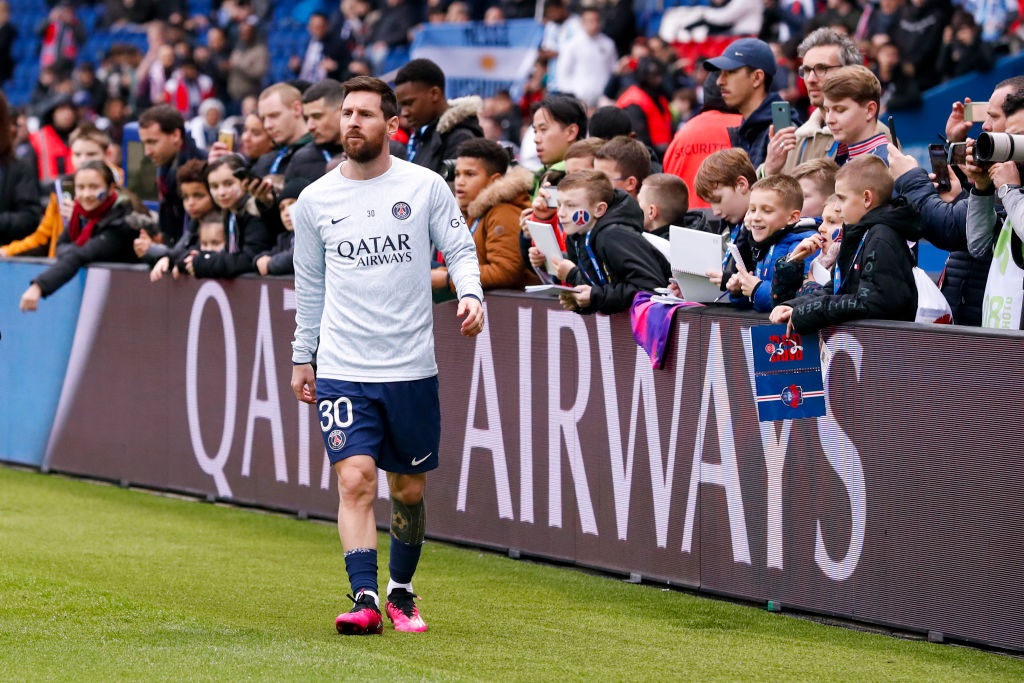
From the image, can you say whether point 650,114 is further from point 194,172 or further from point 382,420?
point 382,420

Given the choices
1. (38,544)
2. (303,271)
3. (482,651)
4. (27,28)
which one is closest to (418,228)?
(303,271)

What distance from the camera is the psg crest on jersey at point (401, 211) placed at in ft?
21.7

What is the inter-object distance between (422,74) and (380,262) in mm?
3660

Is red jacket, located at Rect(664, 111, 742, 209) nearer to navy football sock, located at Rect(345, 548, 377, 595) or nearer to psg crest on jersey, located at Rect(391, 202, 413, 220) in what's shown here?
psg crest on jersey, located at Rect(391, 202, 413, 220)

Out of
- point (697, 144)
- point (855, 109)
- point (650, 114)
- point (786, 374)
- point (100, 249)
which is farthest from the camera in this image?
point (650, 114)

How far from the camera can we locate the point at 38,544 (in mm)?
8828

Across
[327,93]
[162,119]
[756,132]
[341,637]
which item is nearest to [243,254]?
[327,93]

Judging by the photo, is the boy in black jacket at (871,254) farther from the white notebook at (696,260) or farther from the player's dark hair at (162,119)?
the player's dark hair at (162,119)

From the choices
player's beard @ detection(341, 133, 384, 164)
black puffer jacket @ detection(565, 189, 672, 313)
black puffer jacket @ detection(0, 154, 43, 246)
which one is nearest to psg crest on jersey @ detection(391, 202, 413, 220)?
player's beard @ detection(341, 133, 384, 164)

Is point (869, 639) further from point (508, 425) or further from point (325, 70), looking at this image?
point (325, 70)

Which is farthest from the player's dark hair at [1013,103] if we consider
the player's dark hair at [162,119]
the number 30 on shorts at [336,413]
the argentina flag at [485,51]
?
the argentina flag at [485,51]

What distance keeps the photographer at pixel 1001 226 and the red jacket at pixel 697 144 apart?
112 inches

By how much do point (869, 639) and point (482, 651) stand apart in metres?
1.60

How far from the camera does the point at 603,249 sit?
8.24m
